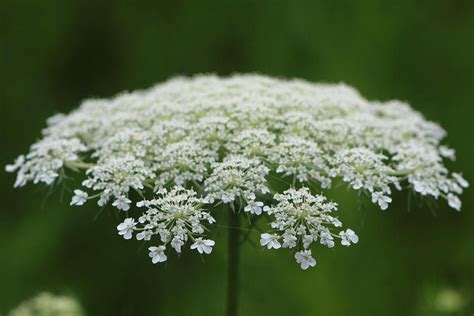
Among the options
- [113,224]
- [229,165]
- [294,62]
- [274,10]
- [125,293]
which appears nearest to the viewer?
[229,165]

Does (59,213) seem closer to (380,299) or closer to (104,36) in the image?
(104,36)

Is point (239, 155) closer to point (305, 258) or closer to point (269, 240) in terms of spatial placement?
point (269, 240)

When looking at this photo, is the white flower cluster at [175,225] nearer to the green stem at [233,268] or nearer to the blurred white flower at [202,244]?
the blurred white flower at [202,244]

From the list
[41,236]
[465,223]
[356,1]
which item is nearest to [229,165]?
[41,236]

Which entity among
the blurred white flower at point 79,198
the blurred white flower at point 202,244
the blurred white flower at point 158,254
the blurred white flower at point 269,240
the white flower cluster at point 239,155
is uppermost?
the white flower cluster at point 239,155

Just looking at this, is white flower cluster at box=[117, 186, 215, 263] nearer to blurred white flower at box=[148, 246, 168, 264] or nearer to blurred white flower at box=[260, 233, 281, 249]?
blurred white flower at box=[148, 246, 168, 264]

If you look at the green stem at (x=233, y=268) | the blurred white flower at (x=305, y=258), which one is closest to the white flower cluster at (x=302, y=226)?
the blurred white flower at (x=305, y=258)

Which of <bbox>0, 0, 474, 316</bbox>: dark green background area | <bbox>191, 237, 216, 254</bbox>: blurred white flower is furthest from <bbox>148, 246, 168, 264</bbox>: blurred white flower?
<bbox>0, 0, 474, 316</bbox>: dark green background area
